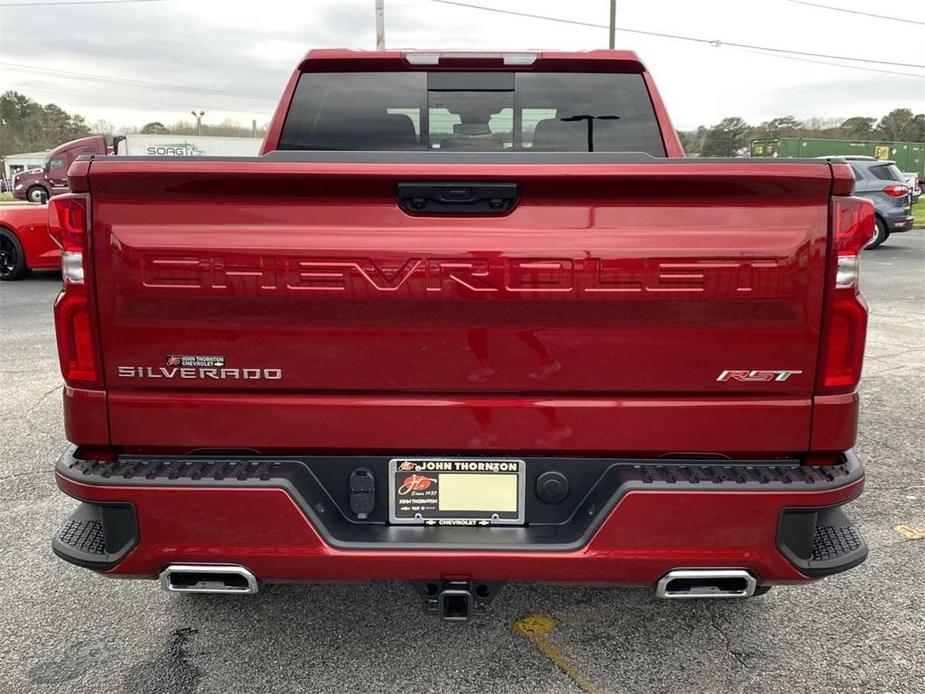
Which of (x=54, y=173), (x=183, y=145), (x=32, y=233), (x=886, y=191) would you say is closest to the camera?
(x=32, y=233)

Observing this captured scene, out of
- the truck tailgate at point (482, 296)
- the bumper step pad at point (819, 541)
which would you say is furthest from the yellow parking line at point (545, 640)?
the truck tailgate at point (482, 296)

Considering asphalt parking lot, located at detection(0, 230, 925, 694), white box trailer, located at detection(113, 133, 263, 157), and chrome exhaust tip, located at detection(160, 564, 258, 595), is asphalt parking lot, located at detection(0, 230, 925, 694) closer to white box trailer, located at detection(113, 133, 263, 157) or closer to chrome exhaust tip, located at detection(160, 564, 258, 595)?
chrome exhaust tip, located at detection(160, 564, 258, 595)

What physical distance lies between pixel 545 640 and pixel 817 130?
6789 centimetres

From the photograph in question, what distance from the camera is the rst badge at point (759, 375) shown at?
2029mm

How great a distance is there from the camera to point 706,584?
2146 mm

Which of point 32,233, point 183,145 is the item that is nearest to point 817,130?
point 183,145

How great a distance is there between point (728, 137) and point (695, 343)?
53.4 meters

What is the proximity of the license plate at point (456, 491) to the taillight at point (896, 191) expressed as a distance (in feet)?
54.8

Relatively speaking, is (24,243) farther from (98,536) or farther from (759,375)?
(759,375)

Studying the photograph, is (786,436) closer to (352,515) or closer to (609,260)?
(609,260)

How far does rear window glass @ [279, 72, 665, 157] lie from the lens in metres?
3.52

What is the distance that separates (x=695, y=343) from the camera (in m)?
2.01

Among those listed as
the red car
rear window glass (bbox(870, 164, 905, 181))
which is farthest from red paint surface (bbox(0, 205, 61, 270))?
rear window glass (bbox(870, 164, 905, 181))

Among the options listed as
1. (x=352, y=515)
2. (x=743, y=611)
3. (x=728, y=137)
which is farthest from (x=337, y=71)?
(x=728, y=137)
